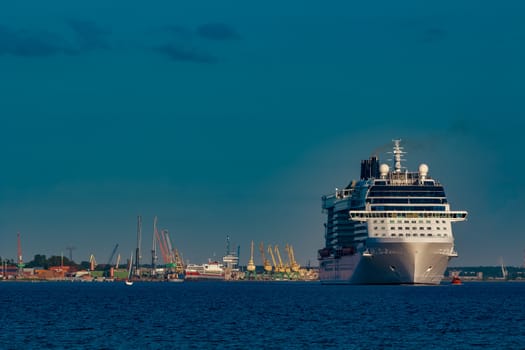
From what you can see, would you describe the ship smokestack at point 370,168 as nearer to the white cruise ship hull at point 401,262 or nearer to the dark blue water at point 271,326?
the white cruise ship hull at point 401,262

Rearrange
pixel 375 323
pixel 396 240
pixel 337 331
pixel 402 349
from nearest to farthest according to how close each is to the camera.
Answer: pixel 402 349, pixel 337 331, pixel 375 323, pixel 396 240

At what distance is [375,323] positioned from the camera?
288ft

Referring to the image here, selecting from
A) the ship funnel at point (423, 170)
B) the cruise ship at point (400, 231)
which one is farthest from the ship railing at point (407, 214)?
the ship funnel at point (423, 170)

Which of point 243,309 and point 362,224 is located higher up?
point 362,224

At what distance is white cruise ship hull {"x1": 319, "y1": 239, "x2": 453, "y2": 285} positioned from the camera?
502ft

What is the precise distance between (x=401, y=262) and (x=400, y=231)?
16.4 feet

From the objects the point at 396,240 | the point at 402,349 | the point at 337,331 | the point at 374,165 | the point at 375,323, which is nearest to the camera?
the point at 402,349

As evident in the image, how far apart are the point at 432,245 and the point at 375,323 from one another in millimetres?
67666

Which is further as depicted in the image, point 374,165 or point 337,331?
point 374,165

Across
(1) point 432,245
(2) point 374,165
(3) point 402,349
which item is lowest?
(3) point 402,349

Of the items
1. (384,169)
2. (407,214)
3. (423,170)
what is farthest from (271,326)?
(384,169)

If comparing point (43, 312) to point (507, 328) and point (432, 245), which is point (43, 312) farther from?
point (432, 245)

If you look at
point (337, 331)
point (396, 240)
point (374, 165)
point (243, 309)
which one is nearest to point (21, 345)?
point (337, 331)

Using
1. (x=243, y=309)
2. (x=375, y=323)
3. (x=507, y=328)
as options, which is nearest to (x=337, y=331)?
(x=375, y=323)
